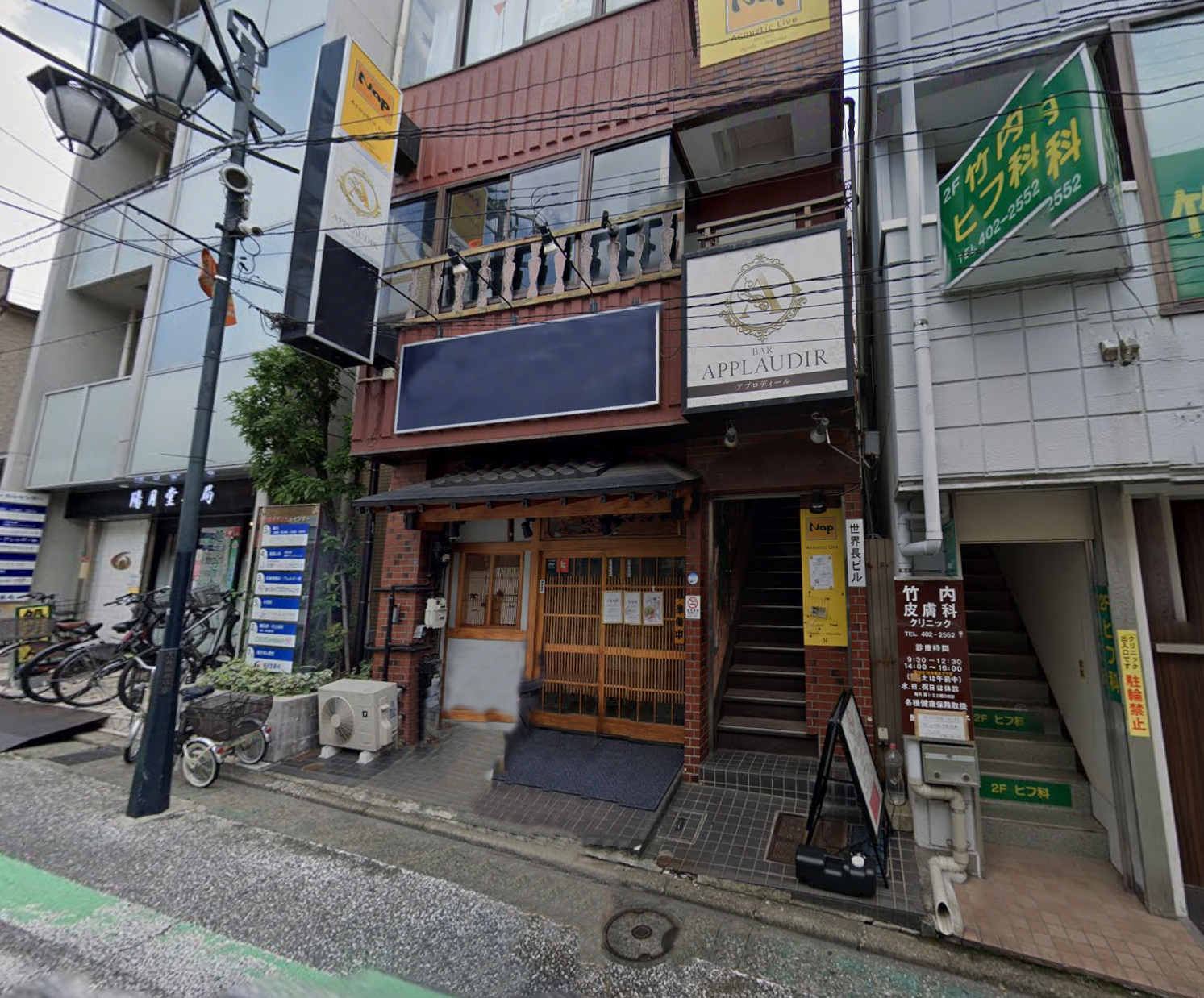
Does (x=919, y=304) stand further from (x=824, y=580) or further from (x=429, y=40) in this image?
(x=429, y=40)

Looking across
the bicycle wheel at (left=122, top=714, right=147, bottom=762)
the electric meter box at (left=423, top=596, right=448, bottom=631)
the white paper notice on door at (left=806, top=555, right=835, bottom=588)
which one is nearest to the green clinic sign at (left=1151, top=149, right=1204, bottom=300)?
the white paper notice on door at (left=806, top=555, right=835, bottom=588)

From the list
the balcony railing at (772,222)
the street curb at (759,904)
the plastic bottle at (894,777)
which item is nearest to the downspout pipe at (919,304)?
the balcony railing at (772,222)

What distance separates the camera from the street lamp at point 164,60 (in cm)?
536

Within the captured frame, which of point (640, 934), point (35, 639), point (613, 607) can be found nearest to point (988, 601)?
point (613, 607)

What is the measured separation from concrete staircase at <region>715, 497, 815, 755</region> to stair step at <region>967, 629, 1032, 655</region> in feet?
6.61

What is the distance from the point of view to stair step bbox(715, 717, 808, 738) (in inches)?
251

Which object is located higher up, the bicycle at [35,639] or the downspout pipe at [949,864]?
the bicycle at [35,639]

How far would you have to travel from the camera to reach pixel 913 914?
4012 millimetres

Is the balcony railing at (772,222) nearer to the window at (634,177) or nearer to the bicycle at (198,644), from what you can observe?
the window at (634,177)

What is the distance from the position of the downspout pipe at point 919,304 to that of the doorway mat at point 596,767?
354 cm

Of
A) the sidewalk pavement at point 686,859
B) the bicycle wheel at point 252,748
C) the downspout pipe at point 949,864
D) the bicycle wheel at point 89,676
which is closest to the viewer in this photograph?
the sidewalk pavement at point 686,859

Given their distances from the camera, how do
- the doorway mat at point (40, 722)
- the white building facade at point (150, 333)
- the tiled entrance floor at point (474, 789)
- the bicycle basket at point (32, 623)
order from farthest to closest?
1. the bicycle basket at point (32, 623)
2. the white building facade at point (150, 333)
3. the doorway mat at point (40, 722)
4. the tiled entrance floor at point (474, 789)

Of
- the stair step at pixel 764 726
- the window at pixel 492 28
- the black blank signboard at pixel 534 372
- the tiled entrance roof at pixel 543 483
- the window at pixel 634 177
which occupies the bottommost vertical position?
the stair step at pixel 764 726

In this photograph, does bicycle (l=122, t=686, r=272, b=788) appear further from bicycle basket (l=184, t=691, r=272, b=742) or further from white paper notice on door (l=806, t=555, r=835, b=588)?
white paper notice on door (l=806, t=555, r=835, b=588)
